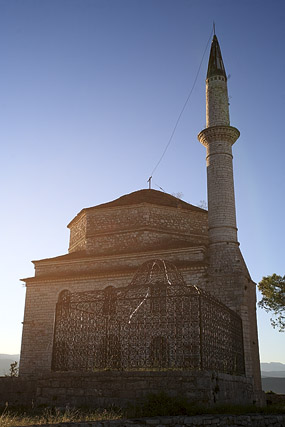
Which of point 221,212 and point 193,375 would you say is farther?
point 221,212

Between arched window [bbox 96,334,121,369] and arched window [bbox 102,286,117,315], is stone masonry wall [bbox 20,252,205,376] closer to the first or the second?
arched window [bbox 102,286,117,315]

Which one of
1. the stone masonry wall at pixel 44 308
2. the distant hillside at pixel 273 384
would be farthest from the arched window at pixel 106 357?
the distant hillside at pixel 273 384

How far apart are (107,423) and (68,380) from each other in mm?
3546

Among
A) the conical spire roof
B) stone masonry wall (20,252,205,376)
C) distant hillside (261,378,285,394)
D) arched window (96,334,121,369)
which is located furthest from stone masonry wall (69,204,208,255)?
distant hillside (261,378,285,394)

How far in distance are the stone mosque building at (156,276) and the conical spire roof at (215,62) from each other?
0.05 meters

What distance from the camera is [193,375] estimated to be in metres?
7.95

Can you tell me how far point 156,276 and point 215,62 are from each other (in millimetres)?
10511

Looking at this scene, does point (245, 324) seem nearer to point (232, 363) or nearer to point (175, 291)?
point (232, 363)

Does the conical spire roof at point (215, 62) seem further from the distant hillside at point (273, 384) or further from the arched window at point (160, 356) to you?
the distant hillside at point (273, 384)

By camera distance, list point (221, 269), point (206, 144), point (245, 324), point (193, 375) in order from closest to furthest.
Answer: point (193, 375) → point (245, 324) → point (221, 269) → point (206, 144)

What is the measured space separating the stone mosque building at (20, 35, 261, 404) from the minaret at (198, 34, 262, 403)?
0.04 meters

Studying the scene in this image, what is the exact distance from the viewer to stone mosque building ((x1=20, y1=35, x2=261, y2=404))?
35.1 feet

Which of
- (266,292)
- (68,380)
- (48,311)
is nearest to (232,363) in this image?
(68,380)

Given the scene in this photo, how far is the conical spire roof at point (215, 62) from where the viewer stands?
1892 cm
